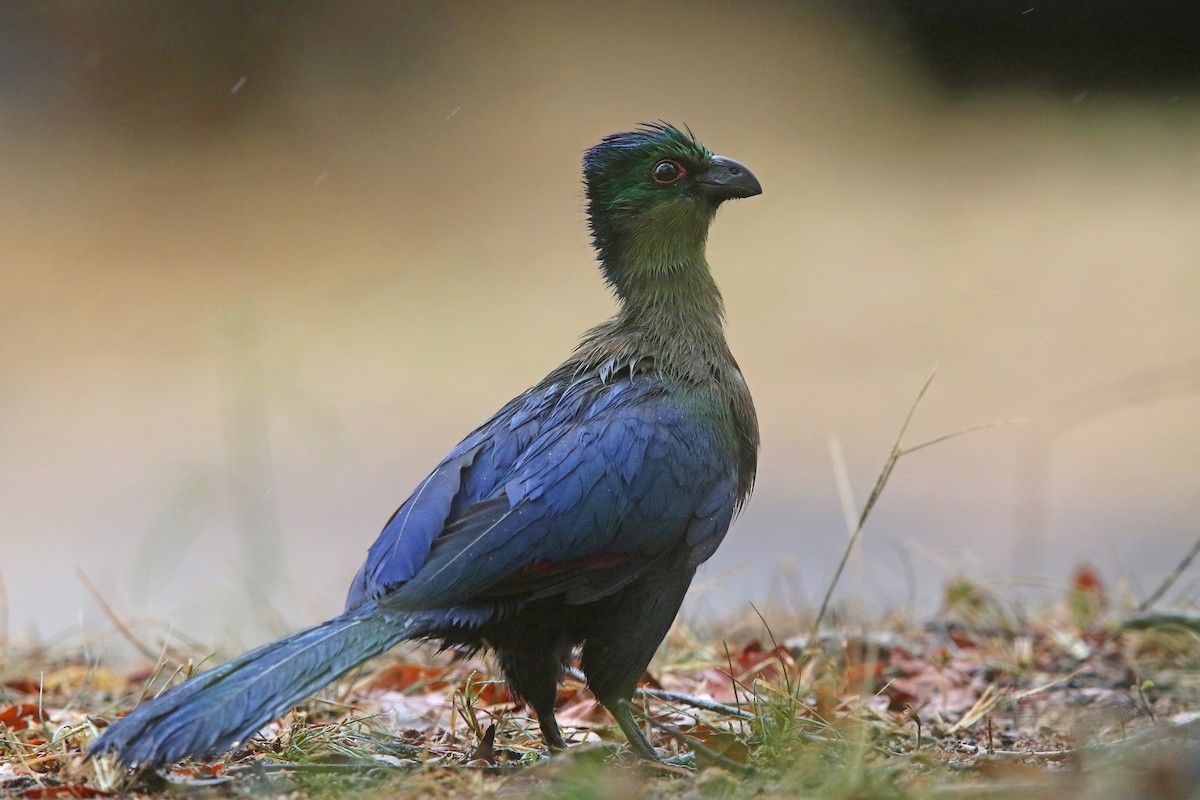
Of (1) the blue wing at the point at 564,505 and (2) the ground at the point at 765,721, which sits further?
(1) the blue wing at the point at 564,505

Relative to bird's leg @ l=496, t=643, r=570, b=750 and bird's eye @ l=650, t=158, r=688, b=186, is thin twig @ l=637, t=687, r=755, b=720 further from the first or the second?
bird's eye @ l=650, t=158, r=688, b=186

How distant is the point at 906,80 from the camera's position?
14.3 meters

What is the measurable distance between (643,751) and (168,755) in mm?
1137

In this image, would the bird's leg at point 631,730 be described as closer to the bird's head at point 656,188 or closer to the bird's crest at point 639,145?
the bird's head at point 656,188

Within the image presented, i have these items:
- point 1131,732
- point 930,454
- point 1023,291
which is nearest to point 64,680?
point 1131,732

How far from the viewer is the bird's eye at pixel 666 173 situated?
12.5 ft

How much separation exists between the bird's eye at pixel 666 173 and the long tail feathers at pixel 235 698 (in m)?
1.58

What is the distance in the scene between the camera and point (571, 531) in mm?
3072

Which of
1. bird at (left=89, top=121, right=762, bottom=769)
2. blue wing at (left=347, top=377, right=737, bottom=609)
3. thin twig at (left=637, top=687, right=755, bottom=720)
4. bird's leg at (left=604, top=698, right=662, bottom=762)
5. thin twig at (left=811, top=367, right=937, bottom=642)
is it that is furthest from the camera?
thin twig at (left=811, top=367, right=937, bottom=642)

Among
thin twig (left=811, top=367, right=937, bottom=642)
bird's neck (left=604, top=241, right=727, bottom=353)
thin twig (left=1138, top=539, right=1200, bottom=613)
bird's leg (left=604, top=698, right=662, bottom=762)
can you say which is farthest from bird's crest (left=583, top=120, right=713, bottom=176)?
thin twig (left=1138, top=539, right=1200, bottom=613)

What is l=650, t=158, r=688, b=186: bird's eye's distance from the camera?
3824 mm

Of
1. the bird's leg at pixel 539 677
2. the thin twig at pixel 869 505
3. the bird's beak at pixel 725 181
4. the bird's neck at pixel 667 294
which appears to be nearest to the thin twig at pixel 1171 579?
the thin twig at pixel 869 505

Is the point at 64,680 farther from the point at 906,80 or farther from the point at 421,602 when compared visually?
the point at 906,80

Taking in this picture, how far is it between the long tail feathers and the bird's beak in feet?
5.42
